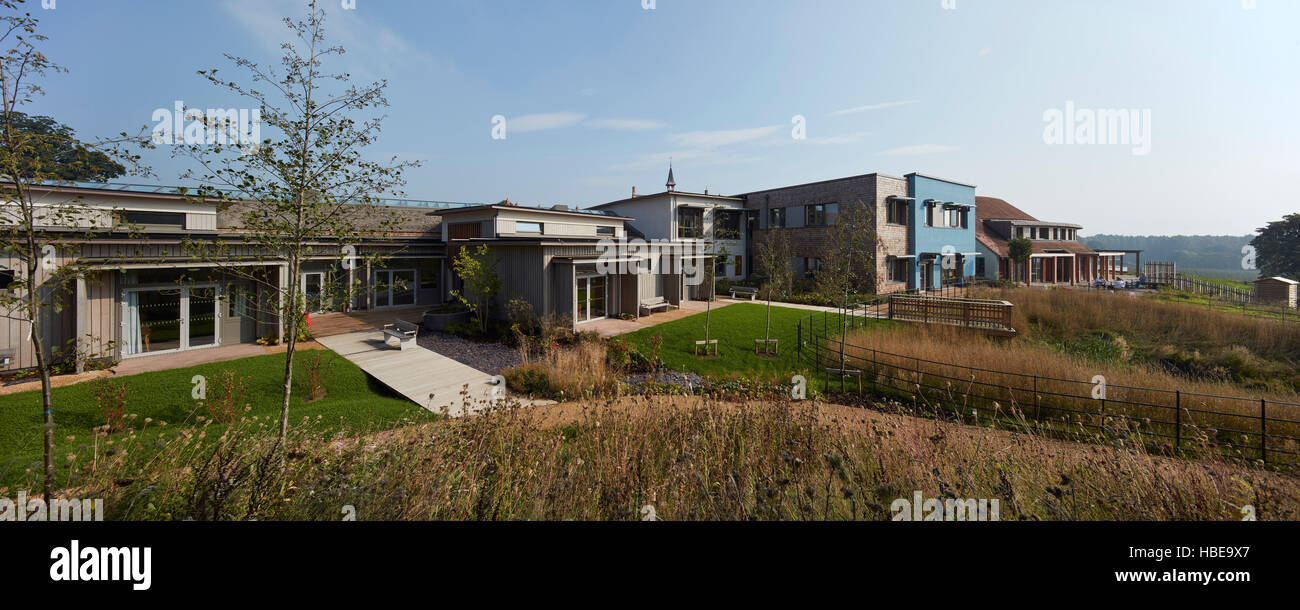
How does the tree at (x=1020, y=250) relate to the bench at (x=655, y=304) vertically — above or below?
above

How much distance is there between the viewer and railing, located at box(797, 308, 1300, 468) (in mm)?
7242

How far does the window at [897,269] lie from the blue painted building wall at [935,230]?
54 cm

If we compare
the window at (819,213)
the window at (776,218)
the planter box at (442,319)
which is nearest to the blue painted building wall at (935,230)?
the window at (819,213)

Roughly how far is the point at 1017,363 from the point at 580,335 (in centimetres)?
1153

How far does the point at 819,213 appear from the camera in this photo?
30562 mm

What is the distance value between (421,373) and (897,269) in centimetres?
2783

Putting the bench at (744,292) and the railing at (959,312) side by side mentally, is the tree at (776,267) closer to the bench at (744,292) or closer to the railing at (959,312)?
the bench at (744,292)

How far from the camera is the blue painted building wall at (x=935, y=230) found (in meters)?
29.6

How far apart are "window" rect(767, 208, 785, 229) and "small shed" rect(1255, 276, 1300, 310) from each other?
2176 cm

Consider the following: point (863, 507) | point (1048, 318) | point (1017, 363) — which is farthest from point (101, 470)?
point (1048, 318)

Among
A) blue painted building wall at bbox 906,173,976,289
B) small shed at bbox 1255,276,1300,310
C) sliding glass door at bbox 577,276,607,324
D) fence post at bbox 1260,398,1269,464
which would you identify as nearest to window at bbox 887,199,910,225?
blue painted building wall at bbox 906,173,976,289
